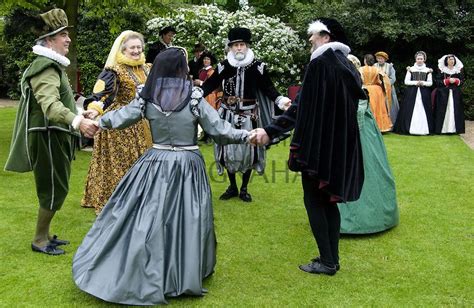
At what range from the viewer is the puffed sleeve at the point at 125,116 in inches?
149

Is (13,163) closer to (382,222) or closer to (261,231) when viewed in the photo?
(261,231)

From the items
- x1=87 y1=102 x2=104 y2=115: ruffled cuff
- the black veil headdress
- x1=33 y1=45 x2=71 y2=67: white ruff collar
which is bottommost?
x1=87 y1=102 x2=104 y2=115: ruffled cuff

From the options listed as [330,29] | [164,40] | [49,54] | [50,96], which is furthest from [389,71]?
[50,96]

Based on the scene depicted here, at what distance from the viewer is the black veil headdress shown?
3.75 m

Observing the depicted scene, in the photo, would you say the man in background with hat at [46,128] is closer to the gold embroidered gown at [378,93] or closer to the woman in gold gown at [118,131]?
the woman in gold gown at [118,131]

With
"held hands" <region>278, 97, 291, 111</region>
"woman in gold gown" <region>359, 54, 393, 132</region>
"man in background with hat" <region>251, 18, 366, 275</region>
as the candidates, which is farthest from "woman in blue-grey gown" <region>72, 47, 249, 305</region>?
"woman in gold gown" <region>359, 54, 393, 132</region>

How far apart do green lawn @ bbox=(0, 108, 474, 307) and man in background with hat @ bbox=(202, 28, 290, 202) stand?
19.6 inches

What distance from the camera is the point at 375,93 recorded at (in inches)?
438

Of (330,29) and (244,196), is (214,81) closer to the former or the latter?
(244,196)

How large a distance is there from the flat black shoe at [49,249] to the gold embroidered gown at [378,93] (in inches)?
298

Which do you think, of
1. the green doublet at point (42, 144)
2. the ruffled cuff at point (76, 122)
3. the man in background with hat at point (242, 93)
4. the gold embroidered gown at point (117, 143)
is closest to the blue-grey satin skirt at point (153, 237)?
the ruffled cuff at point (76, 122)

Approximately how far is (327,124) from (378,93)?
25.3 ft

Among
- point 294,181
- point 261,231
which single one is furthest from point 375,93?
point 261,231

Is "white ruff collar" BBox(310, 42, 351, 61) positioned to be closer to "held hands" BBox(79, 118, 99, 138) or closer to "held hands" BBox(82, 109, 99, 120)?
"held hands" BBox(79, 118, 99, 138)
